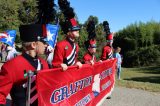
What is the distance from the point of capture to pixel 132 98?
41.1 ft

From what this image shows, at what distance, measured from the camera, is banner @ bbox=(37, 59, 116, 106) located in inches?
196

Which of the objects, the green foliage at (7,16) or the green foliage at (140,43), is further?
the green foliage at (7,16)

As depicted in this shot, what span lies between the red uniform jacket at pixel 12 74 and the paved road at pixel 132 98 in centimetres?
652

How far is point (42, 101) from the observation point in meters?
4.93

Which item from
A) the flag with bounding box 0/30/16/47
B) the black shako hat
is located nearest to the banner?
the black shako hat

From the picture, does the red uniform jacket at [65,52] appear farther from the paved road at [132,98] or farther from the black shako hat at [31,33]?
the paved road at [132,98]

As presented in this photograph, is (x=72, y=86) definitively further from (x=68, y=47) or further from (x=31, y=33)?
(x=68, y=47)

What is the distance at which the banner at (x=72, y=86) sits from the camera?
4.99 m

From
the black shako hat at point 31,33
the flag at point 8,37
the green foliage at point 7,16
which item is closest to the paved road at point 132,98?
the flag at point 8,37

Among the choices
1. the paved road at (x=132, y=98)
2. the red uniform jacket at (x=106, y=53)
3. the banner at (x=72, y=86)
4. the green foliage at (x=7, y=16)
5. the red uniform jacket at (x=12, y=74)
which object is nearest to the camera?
the red uniform jacket at (x=12, y=74)

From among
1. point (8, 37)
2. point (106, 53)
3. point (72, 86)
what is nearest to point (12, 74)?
point (72, 86)

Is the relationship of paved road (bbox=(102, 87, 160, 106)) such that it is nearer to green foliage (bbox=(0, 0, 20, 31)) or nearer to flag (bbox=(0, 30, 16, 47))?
flag (bbox=(0, 30, 16, 47))

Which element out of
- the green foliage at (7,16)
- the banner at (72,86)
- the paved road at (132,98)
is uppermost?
the green foliage at (7,16)

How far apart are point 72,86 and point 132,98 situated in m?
6.67
